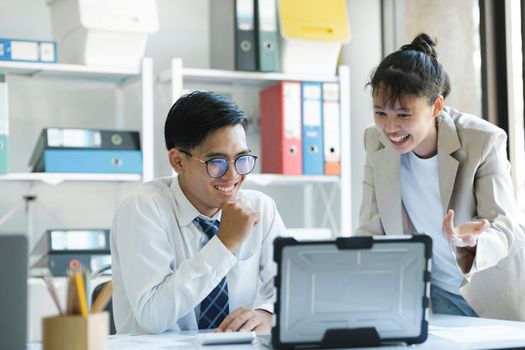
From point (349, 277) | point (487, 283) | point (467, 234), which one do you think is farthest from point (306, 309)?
point (487, 283)

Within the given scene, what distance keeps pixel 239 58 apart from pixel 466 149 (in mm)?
1665

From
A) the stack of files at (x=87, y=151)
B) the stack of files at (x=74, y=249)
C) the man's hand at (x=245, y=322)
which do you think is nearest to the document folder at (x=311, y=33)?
the stack of files at (x=87, y=151)

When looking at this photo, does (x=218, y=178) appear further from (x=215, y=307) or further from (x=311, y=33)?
(x=311, y=33)

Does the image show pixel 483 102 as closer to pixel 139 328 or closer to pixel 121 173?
pixel 121 173

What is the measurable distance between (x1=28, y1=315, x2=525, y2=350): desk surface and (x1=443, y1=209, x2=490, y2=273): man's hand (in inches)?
6.0

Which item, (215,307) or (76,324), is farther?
(215,307)

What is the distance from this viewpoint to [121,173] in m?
3.47

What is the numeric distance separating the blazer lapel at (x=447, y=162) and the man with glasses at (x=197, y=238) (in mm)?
434

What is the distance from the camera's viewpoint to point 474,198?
2.20 metres

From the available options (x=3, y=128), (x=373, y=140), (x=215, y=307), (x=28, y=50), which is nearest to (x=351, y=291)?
(x=215, y=307)

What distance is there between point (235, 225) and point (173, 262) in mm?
208

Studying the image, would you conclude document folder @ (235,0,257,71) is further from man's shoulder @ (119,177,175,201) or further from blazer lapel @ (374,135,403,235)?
man's shoulder @ (119,177,175,201)

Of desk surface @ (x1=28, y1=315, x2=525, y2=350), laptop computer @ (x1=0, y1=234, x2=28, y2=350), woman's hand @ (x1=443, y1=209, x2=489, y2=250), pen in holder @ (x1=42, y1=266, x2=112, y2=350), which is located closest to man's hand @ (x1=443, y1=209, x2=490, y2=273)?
woman's hand @ (x1=443, y1=209, x2=489, y2=250)

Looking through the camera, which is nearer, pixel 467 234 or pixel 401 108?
pixel 467 234
